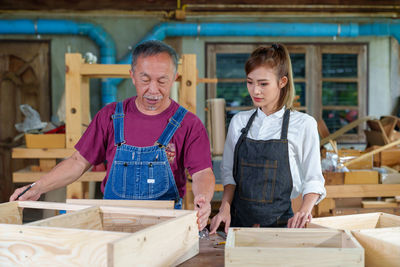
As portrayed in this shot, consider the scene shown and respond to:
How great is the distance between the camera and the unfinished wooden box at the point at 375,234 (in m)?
1.33

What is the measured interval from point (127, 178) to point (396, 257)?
1179 millimetres

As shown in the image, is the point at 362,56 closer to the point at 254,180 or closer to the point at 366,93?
the point at 366,93

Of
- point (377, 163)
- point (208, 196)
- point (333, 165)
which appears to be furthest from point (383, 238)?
point (377, 163)

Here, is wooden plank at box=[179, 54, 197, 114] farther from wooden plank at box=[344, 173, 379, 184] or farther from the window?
the window

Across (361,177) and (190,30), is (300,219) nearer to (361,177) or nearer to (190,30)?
(361,177)

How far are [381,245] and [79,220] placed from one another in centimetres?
102

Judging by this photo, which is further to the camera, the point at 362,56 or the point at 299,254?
the point at 362,56

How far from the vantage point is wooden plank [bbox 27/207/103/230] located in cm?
144

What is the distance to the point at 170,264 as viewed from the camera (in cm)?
142

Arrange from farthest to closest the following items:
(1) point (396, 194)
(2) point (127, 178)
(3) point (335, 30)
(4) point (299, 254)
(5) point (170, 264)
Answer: (3) point (335, 30), (1) point (396, 194), (2) point (127, 178), (5) point (170, 264), (4) point (299, 254)

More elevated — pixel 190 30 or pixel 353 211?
pixel 190 30

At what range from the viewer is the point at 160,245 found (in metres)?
1.35

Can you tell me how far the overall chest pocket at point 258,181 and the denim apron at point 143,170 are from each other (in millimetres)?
360

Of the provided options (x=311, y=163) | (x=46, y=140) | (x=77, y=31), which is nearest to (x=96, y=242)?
(x=311, y=163)
